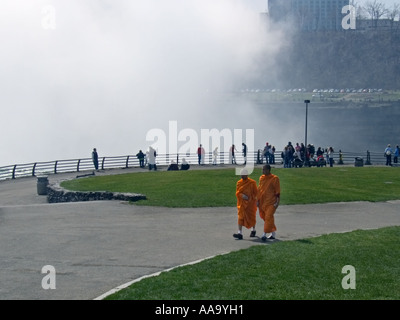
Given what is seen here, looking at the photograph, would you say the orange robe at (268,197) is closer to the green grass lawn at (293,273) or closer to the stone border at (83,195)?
the green grass lawn at (293,273)

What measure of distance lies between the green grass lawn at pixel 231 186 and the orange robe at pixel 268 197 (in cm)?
653

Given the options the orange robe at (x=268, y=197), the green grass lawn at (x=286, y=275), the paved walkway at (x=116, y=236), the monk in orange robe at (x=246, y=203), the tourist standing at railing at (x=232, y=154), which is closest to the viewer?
the green grass lawn at (x=286, y=275)

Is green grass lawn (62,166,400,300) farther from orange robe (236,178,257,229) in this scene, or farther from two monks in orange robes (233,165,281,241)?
Result: orange robe (236,178,257,229)

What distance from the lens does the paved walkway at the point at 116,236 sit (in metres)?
12.5

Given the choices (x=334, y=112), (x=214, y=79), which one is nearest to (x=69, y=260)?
(x=334, y=112)

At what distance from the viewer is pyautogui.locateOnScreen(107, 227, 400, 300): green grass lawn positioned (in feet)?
35.4

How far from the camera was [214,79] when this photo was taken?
7559 inches

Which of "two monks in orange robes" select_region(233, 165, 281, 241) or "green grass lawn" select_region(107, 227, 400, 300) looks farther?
"two monks in orange robes" select_region(233, 165, 281, 241)

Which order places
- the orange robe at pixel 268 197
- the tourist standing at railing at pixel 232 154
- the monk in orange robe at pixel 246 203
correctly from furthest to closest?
the tourist standing at railing at pixel 232 154, the monk in orange robe at pixel 246 203, the orange robe at pixel 268 197

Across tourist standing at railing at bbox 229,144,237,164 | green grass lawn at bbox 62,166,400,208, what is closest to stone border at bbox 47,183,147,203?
green grass lawn at bbox 62,166,400,208

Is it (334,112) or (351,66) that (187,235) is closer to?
(334,112)

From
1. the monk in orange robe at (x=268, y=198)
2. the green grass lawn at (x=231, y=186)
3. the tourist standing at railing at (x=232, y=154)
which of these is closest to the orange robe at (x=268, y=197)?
the monk in orange robe at (x=268, y=198)

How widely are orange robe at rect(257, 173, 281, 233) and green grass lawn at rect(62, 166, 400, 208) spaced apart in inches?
257

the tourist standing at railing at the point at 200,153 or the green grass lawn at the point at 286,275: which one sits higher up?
the tourist standing at railing at the point at 200,153
